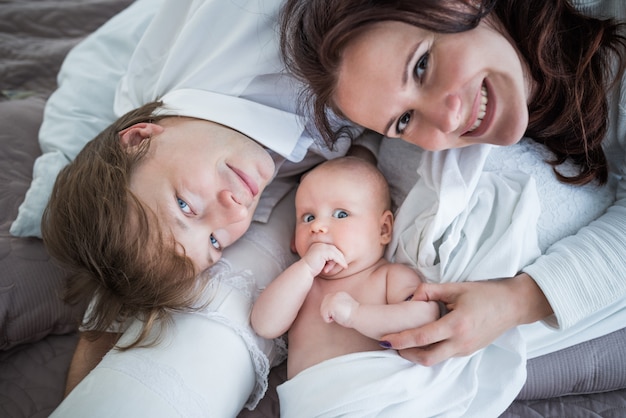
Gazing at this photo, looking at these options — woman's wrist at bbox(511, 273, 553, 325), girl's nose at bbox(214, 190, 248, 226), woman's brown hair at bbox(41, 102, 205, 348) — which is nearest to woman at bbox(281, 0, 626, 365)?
woman's wrist at bbox(511, 273, 553, 325)

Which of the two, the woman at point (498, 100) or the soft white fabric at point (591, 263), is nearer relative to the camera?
the woman at point (498, 100)

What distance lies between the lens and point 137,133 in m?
1.17

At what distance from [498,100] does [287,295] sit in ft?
1.69

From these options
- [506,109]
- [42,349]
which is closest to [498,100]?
[506,109]

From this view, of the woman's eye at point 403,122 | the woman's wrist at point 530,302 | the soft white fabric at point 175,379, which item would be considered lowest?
the soft white fabric at point 175,379

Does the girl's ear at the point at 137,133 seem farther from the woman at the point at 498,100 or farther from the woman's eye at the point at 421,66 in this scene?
the woman's eye at the point at 421,66

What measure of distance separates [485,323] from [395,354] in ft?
0.55

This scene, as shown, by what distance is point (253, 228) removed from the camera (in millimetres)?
1276

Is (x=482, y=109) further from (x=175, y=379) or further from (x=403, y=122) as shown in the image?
(x=175, y=379)

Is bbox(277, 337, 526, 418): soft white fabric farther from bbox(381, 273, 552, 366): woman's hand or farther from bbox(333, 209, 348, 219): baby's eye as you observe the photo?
bbox(333, 209, 348, 219): baby's eye

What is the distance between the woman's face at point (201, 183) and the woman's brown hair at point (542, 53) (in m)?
0.19

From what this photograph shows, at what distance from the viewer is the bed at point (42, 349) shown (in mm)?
1098

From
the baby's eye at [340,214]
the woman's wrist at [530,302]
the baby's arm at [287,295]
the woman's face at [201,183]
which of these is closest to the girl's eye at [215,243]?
the woman's face at [201,183]

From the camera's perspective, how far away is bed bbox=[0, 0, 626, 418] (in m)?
1.10
